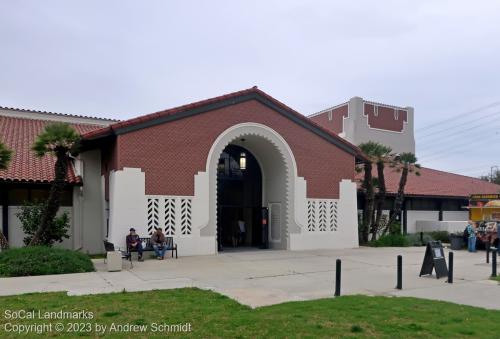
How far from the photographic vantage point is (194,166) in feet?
62.3

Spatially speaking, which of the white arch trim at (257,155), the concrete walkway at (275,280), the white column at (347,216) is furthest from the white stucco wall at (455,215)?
the white arch trim at (257,155)

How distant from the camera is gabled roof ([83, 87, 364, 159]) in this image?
17.5 metres

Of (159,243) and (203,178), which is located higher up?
(203,178)

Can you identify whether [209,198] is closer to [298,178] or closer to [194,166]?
[194,166]

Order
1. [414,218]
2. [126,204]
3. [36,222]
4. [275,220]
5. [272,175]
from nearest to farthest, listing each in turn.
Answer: [126,204] < [36,222] < [275,220] < [272,175] < [414,218]

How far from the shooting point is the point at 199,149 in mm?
19188

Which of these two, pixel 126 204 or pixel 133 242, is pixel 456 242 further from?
pixel 126 204

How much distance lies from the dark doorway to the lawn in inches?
523

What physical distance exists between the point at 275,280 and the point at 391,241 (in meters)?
13.6

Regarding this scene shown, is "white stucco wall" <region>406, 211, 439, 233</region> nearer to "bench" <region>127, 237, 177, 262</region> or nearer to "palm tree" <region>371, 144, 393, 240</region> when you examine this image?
"palm tree" <region>371, 144, 393, 240</region>

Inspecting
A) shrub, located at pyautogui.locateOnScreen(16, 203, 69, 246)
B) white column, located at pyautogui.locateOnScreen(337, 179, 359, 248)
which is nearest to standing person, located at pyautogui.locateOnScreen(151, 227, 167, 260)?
shrub, located at pyautogui.locateOnScreen(16, 203, 69, 246)

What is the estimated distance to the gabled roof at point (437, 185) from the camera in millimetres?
30469

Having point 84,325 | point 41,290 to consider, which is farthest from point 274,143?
point 84,325

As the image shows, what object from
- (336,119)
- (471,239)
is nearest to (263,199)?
(471,239)
